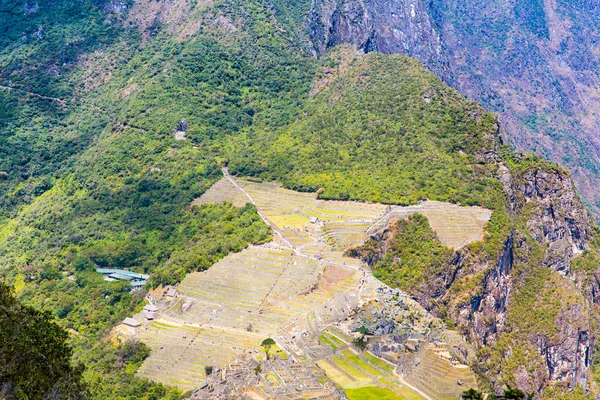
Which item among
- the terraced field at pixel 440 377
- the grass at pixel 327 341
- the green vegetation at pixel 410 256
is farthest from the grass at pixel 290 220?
the terraced field at pixel 440 377

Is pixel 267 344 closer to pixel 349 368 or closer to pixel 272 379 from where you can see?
pixel 349 368

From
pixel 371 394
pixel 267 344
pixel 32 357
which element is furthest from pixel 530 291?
pixel 32 357

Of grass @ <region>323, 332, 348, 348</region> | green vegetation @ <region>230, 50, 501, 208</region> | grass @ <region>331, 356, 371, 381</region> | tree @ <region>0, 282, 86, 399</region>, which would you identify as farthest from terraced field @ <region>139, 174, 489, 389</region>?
tree @ <region>0, 282, 86, 399</region>

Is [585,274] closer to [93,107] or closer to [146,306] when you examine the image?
[146,306]

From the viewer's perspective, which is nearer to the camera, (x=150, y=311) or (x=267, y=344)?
(x=267, y=344)

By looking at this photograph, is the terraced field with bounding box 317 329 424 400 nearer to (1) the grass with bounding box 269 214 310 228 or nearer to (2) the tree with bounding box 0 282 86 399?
(2) the tree with bounding box 0 282 86 399

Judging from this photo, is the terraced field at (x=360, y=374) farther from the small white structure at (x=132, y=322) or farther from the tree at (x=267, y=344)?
the small white structure at (x=132, y=322)
